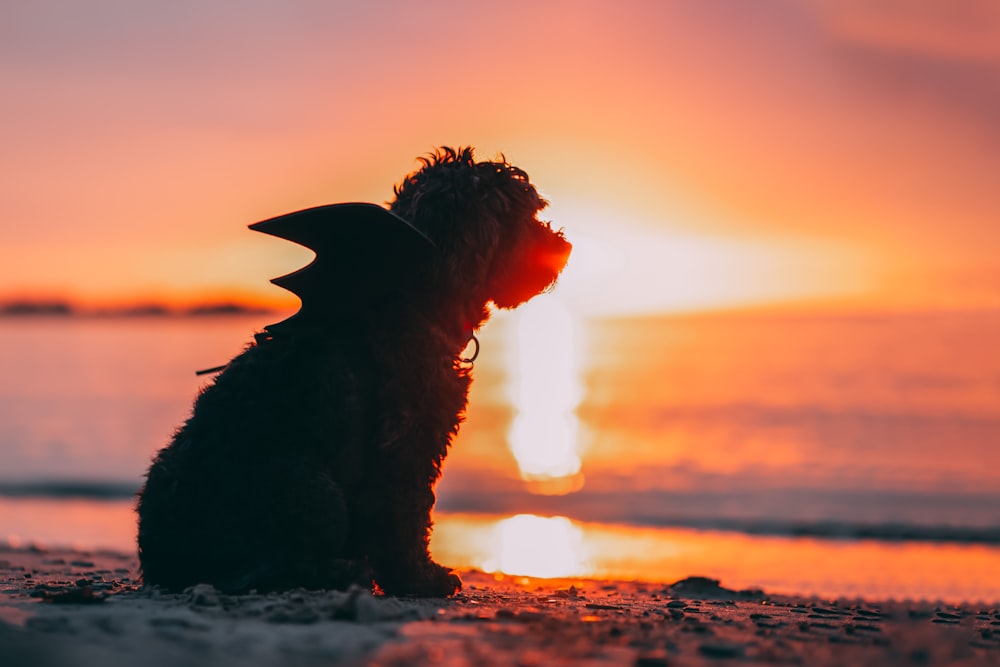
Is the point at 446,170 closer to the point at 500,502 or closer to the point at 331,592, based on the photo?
the point at 331,592

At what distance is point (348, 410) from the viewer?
535 cm

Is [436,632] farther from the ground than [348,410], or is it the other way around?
[348,410]

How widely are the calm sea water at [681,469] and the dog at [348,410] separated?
45.2 inches

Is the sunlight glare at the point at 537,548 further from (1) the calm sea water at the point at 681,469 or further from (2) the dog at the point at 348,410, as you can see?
(2) the dog at the point at 348,410

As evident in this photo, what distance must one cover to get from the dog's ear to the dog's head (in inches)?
7.5

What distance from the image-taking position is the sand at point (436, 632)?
13.3ft

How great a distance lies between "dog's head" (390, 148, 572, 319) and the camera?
5.79 meters

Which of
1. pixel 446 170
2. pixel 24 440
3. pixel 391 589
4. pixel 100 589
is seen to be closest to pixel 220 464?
pixel 391 589

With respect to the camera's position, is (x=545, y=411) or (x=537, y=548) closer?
(x=537, y=548)

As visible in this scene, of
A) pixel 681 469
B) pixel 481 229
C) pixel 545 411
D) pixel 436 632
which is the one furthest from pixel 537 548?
pixel 545 411

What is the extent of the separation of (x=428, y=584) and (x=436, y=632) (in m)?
1.14

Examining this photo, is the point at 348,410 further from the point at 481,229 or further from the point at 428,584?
the point at 481,229

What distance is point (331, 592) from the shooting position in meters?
5.09

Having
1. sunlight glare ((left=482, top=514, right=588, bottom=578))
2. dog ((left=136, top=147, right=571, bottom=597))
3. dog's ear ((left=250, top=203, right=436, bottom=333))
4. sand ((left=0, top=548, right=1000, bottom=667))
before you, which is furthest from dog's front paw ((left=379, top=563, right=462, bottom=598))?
sunlight glare ((left=482, top=514, right=588, bottom=578))
